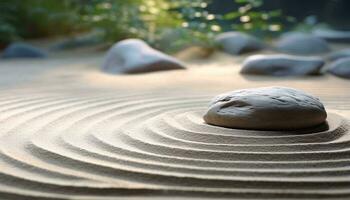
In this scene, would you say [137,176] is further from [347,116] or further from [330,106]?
[330,106]

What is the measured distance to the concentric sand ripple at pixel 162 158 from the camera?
4.84ft

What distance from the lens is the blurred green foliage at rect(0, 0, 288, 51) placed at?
509 centimetres

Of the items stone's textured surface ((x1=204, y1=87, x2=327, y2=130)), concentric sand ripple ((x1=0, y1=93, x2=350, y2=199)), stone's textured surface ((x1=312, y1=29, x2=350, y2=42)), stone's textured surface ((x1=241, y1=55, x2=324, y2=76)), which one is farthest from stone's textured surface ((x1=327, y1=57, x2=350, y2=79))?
stone's textured surface ((x1=312, y1=29, x2=350, y2=42))

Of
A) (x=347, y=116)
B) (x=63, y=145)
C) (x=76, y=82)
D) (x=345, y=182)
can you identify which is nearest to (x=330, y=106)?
(x=347, y=116)

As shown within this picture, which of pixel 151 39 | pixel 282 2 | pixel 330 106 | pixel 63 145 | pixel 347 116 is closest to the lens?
pixel 63 145

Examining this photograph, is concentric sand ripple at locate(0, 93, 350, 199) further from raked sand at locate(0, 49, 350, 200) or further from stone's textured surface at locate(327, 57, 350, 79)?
stone's textured surface at locate(327, 57, 350, 79)

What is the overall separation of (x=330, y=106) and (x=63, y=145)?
132 cm

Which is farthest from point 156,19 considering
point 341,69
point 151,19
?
point 341,69

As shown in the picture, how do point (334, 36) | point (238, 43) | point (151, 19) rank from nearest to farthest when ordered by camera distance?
1. point (238, 43)
2. point (151, 19)
3. point (334, 36)

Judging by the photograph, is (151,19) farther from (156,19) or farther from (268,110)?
(268,110)

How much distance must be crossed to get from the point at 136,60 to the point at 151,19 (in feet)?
4.64

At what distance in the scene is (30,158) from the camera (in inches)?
69.4

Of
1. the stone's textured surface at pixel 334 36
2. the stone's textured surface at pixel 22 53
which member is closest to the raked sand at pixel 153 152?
the stone's textured surface at pixel 22 53

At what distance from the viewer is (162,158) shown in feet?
5.64
